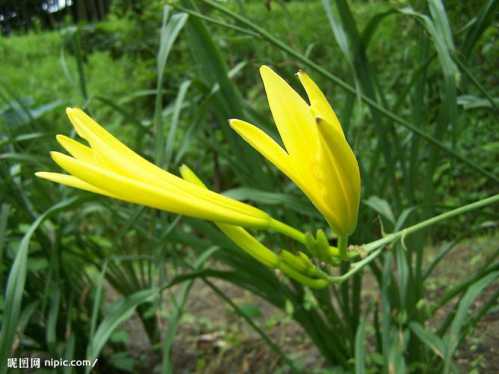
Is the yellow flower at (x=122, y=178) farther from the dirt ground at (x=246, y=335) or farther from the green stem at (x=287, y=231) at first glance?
the dirt ground at (x=246, y=335)

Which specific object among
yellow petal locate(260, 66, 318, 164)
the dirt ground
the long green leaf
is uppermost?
yellow petal locate(260, 66, 318, 164)

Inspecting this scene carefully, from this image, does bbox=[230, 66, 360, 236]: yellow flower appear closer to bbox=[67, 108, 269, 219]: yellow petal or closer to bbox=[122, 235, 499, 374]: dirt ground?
bbox=[67, 108, 269, 219]: yellow petal

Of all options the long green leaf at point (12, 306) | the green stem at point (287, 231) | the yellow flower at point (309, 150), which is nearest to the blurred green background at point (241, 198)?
the long green leaf at point (12, 306)

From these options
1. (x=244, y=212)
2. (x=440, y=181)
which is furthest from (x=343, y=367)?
(x=440, y=181)

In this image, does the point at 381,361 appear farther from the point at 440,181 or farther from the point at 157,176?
the point at 440,181

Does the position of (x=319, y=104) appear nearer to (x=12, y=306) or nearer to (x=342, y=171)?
(x=342, y=171)

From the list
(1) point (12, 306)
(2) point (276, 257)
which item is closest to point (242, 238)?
(2) point (276, 257)

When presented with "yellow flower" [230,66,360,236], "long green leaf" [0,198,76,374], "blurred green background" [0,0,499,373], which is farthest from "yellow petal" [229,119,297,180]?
"long green leaf" [0,198,76,374]
